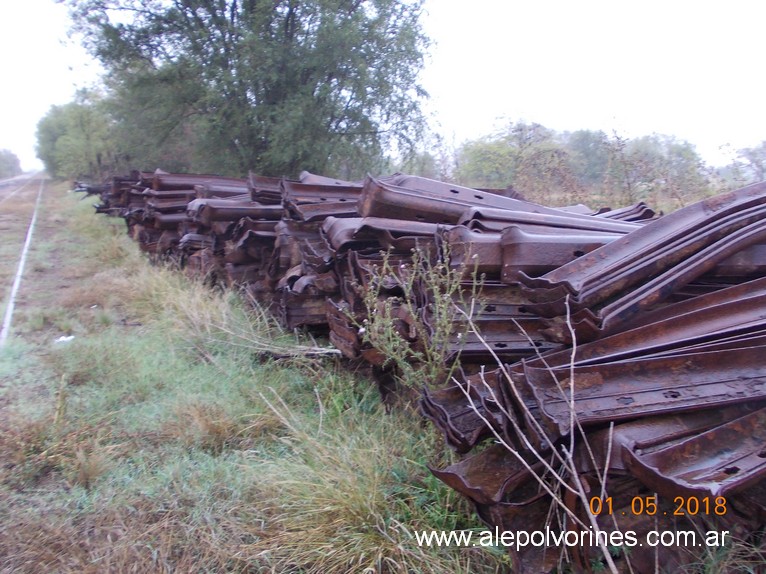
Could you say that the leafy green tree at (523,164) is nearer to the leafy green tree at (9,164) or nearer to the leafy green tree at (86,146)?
the leafy green tree at (86,146)

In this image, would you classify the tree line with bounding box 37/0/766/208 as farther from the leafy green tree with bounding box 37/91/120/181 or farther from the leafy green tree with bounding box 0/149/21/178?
the leafy green tree with bounding box 0/149/21/178

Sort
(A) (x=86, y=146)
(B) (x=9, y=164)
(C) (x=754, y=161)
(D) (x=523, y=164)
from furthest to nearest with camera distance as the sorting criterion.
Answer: (B) (x=9, y=164) < (A) (x=86, y=146) < (D) (x=523, y=164) < (C) (x=754, y=161)

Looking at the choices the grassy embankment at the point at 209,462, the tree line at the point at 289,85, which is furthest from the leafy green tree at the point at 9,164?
the grassy embankment at the point at 209,462

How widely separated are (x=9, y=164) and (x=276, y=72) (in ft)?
387

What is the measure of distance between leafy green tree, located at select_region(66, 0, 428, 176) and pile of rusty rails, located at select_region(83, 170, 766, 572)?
11502 millimetres

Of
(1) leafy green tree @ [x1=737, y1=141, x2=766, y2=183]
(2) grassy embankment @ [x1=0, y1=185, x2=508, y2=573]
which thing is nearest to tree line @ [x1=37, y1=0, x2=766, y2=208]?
(1) leafy green tree @ [x1=737, y1=141, x2=766, y2=183]

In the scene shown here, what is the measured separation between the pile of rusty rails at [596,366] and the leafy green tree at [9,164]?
379ft

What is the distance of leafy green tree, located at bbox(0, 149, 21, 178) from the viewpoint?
104550 mm

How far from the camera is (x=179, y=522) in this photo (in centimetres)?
306

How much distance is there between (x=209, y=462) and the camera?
3.68 metres

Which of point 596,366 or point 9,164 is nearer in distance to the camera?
point 596,366

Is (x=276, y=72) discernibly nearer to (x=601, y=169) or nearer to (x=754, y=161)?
(x=601, y=169)

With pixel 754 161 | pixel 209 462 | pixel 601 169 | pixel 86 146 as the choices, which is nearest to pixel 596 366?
pixel 209 462

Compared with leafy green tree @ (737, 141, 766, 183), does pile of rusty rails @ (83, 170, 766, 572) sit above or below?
below
